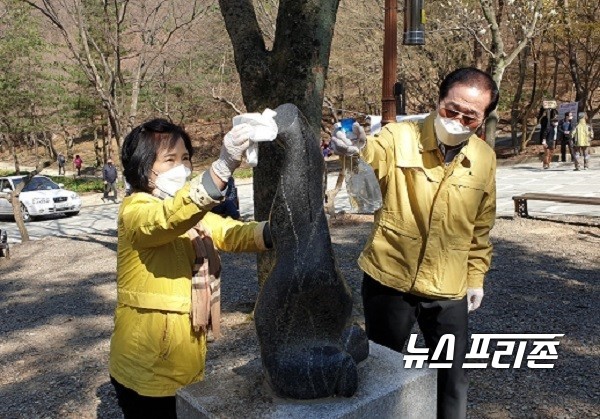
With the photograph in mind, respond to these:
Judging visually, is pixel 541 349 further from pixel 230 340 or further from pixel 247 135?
pixel 247 135

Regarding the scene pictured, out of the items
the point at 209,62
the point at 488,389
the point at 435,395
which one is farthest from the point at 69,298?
the point at 209,62

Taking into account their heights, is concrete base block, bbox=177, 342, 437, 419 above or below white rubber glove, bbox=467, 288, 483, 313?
below

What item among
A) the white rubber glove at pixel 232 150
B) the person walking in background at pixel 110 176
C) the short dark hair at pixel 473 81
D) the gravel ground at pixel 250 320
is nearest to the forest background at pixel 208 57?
the person walking in background at pixel 110 176

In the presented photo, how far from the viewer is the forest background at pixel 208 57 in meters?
13.8

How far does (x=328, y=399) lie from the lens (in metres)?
2.10

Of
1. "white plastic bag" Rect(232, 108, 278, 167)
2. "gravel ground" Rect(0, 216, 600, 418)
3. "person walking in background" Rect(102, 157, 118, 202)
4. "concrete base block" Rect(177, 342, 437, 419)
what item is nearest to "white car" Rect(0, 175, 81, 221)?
"person walking in background" Rect(102, 157, 118, 202)

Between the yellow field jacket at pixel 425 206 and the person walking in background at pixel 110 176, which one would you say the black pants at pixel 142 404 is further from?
the person walking in background at pixel 110 176

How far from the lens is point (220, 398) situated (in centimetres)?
214

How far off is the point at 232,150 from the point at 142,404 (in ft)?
3.49

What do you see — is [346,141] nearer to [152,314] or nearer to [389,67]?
[152,314]

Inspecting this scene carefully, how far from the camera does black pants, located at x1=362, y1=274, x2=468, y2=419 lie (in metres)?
2.46

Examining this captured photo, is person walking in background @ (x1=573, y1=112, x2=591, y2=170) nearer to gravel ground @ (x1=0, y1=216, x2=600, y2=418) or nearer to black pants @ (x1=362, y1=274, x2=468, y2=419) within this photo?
gravel ground @ (x1=0, y1=216, x2=600, y2=418)

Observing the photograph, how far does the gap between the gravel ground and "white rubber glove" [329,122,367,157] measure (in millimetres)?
2183

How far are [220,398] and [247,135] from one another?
1.03 meters
